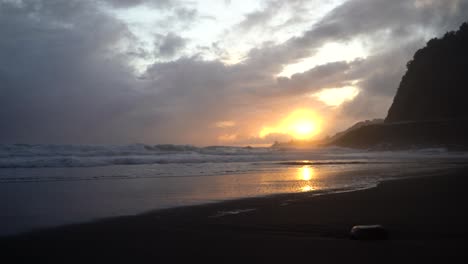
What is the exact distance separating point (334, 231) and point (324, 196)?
4536 millimetres

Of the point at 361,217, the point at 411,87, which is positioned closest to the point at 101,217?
the point at 361,217

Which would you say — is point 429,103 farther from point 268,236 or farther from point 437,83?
point 268,236

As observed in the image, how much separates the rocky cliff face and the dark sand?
233ft

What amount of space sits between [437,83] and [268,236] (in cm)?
7935

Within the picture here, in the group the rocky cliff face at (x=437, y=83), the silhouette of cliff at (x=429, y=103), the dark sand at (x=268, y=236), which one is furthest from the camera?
the rocky cliff face at (x=437, y=83)

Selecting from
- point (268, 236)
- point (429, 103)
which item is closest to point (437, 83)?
point (429, 103)

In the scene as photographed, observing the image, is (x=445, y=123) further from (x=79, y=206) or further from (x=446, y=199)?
(x=79, y=206)

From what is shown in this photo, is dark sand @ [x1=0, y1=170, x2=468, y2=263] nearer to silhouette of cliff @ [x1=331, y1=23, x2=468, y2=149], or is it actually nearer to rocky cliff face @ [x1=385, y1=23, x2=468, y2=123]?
silhouette of cliff @ [x1=331, y1=23, x2=468, y2=149]

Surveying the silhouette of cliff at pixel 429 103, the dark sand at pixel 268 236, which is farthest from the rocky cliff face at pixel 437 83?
the dark sand at pixel 268 236

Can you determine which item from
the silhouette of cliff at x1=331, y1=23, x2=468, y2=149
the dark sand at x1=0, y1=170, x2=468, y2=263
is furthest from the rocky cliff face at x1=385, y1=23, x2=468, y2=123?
the dark sand at x1=0, y1=170, x2=468, y2=263

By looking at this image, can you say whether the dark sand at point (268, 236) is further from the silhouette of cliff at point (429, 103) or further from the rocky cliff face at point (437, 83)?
the rocky cliff face at point (437, 83)

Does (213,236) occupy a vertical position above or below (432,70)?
below

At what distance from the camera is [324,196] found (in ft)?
37.2

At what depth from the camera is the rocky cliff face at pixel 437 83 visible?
7294cm
